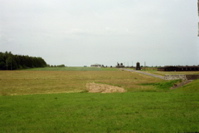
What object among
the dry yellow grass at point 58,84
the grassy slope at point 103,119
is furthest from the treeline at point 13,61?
the grassy slope at point 103,119

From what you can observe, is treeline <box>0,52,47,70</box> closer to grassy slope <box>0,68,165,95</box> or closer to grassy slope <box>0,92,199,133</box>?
grassy slope <box>0,68,165,95</box>

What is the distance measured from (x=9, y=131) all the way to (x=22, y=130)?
506mm

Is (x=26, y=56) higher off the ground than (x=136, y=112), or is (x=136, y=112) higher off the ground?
(x=26, y=56)

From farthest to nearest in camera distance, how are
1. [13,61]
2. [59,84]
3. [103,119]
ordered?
[13,61]
[59,84]
[103,119]

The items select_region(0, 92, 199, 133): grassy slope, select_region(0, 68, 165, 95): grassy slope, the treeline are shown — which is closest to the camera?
select_region(0, 92, 199, 133): grassy slope

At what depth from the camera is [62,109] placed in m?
12.7

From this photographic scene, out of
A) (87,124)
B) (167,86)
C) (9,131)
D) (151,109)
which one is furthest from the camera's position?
(167,86)

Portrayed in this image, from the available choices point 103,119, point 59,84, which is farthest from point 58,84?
point 103,119

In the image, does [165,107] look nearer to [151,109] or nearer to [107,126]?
[151,109]

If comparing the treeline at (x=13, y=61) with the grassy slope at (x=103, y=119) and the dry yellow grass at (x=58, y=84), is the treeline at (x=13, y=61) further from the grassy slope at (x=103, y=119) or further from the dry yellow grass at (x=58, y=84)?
the grassy slope at (x=103, y=119)

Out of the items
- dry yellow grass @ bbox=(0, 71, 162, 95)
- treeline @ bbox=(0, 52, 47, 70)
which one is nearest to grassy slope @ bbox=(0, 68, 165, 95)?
dry yellow grass @ bbox=(0, 71, 162, 95)

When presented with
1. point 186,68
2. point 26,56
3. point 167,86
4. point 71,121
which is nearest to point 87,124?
point 71,121

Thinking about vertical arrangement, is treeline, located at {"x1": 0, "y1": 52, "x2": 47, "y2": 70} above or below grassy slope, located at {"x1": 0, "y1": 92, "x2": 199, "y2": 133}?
above

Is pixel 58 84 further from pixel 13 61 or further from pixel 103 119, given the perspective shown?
pixel 13 61
